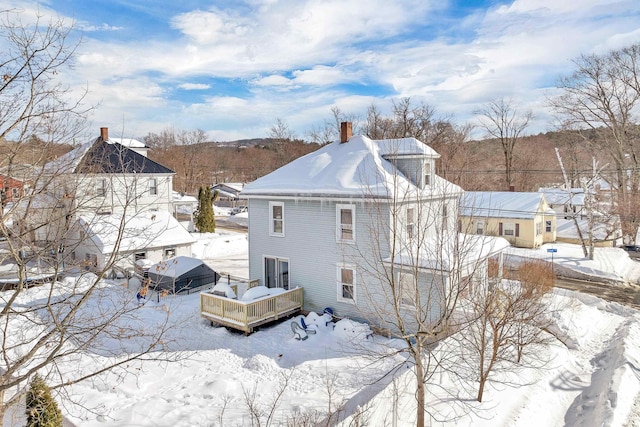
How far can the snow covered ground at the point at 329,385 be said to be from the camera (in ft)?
28.9

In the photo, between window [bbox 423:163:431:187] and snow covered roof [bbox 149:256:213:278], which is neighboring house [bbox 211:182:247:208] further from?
window [bbox 423:163:431:187]

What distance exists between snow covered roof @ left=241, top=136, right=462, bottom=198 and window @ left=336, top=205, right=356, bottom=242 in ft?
2.23

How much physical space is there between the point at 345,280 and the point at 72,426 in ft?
30.7

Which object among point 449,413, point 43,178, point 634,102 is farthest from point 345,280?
point 634,102

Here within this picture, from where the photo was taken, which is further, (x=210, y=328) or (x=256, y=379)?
(x=210, y=328)

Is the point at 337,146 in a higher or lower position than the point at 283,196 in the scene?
higher

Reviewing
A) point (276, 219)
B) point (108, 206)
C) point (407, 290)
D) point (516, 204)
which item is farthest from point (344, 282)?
point (516, 204)

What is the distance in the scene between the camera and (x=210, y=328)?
49.3 ft

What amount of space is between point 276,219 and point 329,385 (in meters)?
8.25

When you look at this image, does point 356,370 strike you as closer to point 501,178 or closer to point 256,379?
point 256,379

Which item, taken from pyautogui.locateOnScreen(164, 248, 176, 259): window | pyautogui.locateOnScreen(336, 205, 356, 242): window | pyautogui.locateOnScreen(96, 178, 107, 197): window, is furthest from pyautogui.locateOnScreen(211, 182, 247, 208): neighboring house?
pyautogui.locateOnScreen(96, 178, 107, 197): window

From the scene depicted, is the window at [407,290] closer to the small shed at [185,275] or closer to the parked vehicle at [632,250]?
the small shed at [185,275]

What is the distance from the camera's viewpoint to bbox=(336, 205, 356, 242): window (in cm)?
1503

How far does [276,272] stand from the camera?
1727cm
